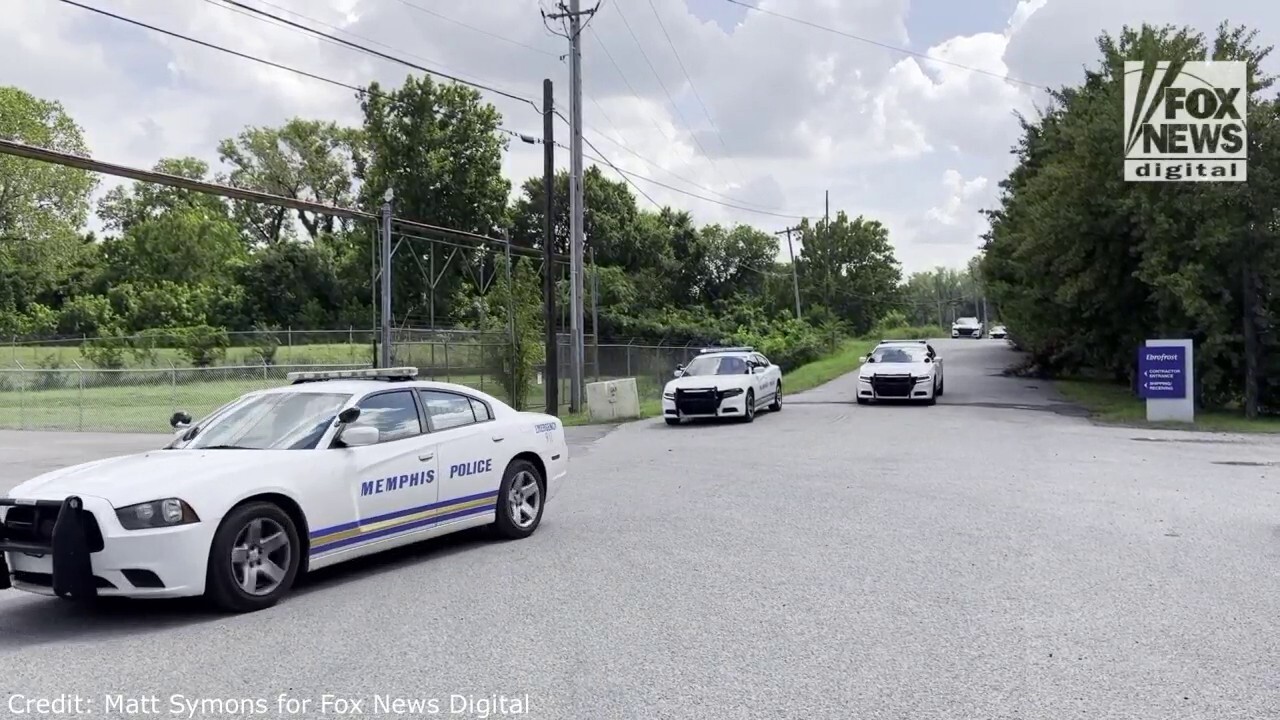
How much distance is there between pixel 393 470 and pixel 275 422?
3.13ft

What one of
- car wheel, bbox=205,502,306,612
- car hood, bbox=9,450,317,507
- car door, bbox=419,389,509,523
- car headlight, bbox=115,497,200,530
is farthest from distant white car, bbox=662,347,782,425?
car headlight, bbox=115,497,200,530

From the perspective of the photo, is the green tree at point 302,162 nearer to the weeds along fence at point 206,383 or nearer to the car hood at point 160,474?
the weeds along fence at point 206,383

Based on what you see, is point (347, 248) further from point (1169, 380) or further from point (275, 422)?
point (275, 422)

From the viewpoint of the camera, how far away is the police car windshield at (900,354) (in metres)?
27.0

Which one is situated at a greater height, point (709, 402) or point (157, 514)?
point (157, 514)

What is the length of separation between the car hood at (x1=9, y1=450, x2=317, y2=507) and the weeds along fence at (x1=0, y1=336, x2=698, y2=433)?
1767 cm

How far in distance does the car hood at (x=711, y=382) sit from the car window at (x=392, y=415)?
44.8 ft

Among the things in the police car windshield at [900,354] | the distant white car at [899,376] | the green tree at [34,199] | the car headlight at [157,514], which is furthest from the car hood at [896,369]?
the green tree at [34,199]

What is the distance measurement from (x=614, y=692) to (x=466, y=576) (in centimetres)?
301

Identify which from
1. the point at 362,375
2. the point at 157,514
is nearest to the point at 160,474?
the point at 157,514

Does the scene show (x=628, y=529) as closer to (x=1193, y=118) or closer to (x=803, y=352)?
(x=1193, y=118)

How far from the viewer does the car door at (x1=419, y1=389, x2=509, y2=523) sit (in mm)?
8711

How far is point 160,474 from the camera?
6902 millimetres

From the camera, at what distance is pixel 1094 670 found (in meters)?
5.47
